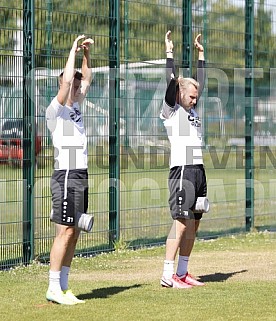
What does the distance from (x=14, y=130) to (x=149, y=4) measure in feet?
10.2

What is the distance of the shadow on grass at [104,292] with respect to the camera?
8664mm

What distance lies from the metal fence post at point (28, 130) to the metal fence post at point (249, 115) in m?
4.49

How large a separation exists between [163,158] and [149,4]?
6.89ft

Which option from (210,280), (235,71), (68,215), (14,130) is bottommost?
(210,280)

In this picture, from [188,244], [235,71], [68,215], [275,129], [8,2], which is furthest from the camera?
[275,129]

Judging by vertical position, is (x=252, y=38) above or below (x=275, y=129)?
above

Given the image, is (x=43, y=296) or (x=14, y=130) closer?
(x=43, y=296)

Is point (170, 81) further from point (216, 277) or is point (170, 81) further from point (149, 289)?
point (216, 277)

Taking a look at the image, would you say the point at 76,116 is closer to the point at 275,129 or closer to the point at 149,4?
the point at 149,4

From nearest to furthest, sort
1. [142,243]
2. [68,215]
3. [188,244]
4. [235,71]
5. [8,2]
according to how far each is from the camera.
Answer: [68,215] < [188,244] < [8,2] < [142,243] < [235,71]

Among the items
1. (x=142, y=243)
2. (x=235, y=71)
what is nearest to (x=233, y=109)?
(x=235, y=71)

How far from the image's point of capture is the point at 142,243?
12.5 m

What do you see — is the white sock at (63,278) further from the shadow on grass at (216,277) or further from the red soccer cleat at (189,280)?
the shadow on grass at (216,277)

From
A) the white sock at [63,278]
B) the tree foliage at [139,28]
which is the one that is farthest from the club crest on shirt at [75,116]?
the tree foliage at [139,28]
